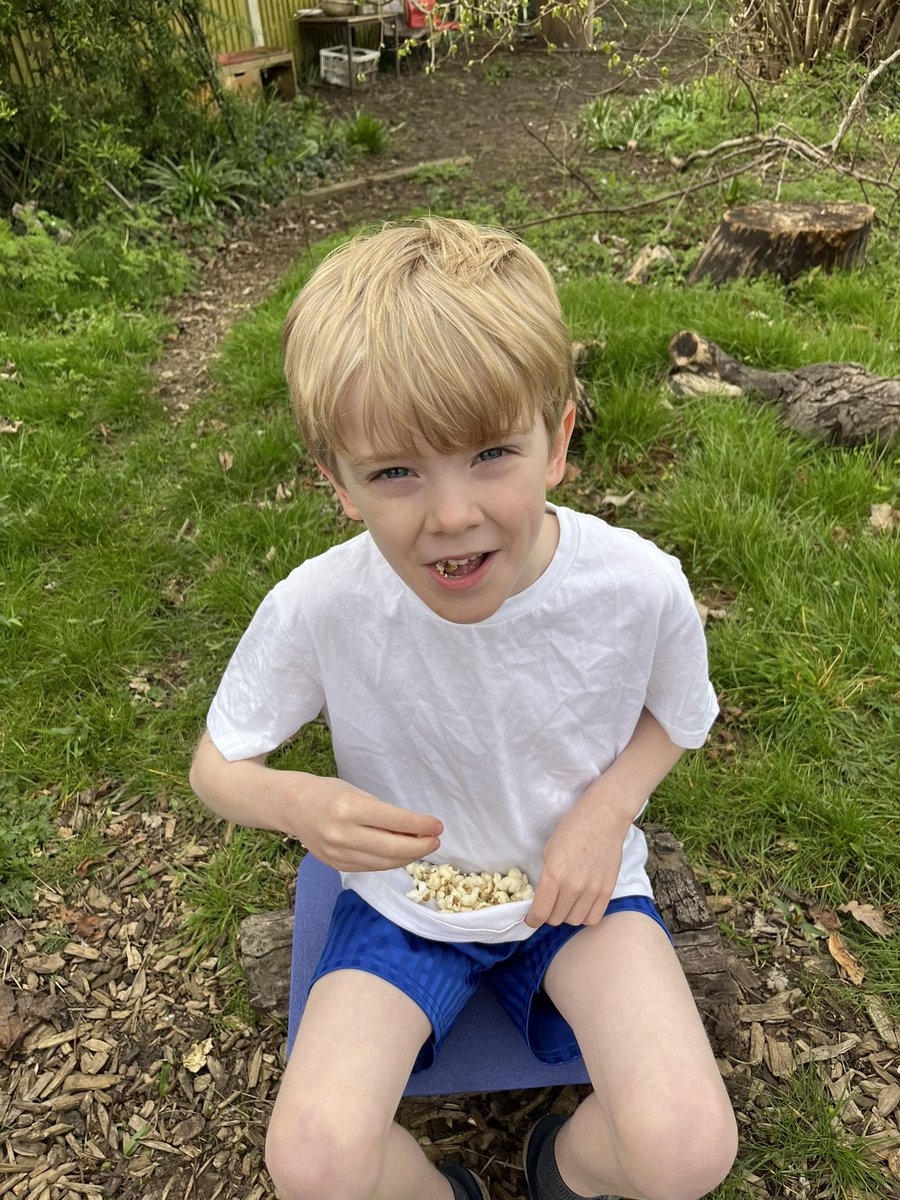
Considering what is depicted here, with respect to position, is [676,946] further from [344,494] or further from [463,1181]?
[344,494]

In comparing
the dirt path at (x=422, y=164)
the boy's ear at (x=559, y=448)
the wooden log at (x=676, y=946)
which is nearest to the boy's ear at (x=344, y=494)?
the boy's ear at (x=559, y=448)

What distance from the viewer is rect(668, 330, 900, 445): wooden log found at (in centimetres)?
320

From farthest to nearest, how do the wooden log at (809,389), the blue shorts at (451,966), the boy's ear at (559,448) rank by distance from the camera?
the wooden log at (809,389), the blue shorts at (451,966), the boy's ear at (559,448)

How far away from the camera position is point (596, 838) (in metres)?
1.57

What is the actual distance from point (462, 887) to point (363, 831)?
36 cm

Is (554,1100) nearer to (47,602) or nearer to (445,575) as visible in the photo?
(445,575)

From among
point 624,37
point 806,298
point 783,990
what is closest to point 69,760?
point 783,990

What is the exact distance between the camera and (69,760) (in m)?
2.62

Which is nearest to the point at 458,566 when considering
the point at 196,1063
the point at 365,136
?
the point at 196,1063

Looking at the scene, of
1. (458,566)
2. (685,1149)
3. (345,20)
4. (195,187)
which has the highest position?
(345,20)

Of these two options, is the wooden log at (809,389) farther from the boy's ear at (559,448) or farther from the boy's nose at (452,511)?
the boy's nose at (452,511)

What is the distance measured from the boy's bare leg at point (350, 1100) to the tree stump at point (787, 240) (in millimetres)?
4063

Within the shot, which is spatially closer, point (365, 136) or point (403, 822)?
point (403, 822)

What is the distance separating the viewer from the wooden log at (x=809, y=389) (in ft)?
10.5
